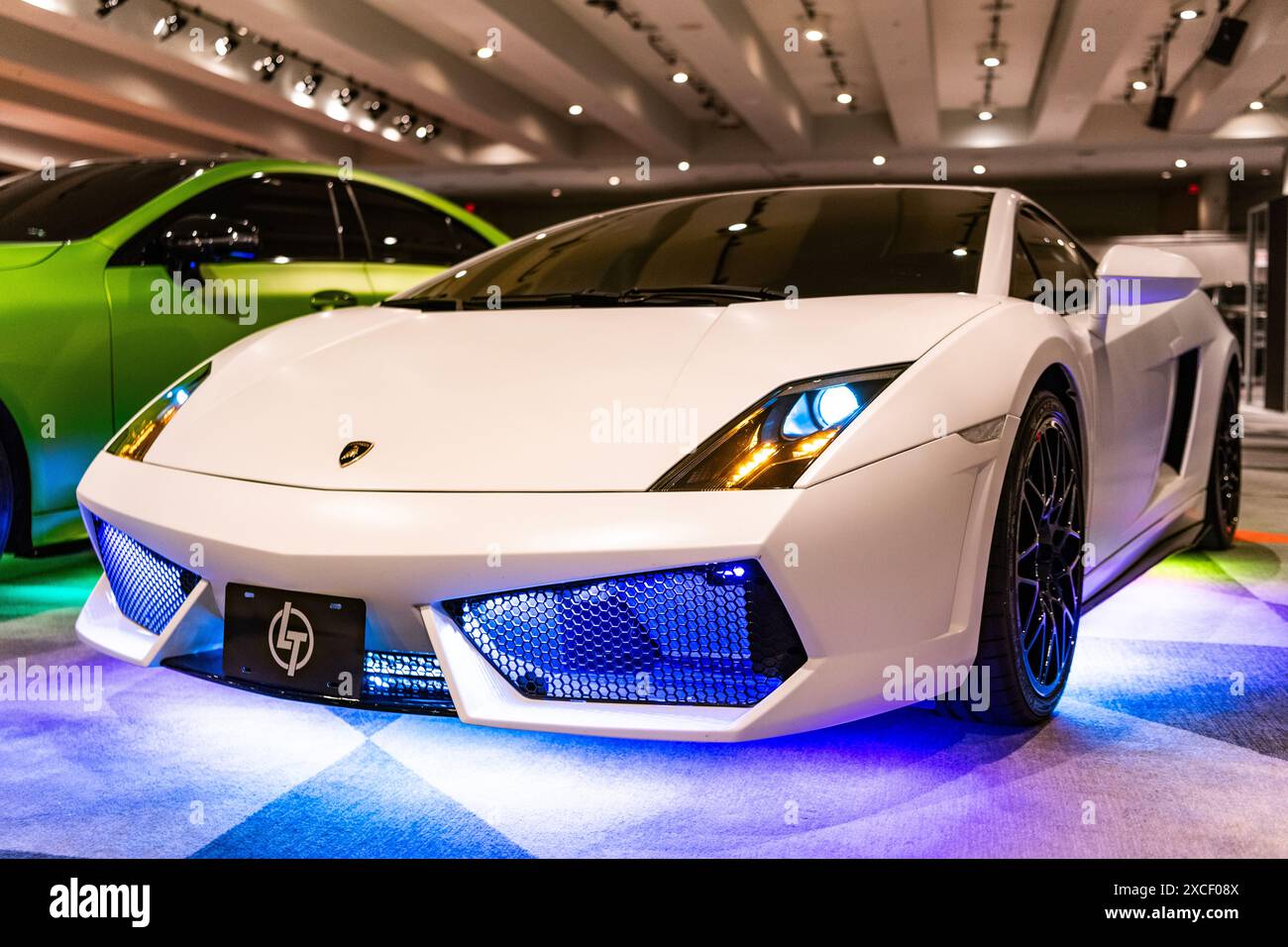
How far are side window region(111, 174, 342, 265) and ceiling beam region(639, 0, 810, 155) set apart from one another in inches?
244

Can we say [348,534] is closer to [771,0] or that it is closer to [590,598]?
[590,598]

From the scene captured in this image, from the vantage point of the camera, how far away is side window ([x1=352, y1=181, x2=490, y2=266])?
16.0ft

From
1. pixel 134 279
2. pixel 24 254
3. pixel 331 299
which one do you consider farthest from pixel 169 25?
pixel 24 254

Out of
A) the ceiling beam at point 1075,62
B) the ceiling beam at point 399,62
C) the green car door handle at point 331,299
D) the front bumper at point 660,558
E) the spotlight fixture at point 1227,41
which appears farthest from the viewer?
the ceiling beam at point 399,62

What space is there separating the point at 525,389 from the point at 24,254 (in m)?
2.05

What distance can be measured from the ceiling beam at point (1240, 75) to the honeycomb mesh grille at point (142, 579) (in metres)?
10.2

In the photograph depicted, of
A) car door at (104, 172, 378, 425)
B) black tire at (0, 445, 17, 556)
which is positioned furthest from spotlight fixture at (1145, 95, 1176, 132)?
black tire at (0, 445, 17, 556)

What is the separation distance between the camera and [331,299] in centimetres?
447

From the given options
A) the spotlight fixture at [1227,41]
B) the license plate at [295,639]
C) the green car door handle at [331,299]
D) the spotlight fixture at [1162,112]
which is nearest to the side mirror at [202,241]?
the green car door handle at [331,299]

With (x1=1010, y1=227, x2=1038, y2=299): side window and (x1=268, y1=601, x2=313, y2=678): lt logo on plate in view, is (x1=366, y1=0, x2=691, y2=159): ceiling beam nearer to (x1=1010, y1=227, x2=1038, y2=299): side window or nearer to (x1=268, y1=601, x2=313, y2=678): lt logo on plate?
(x1=1010, y1=227, x2=1038, y2=299): side window

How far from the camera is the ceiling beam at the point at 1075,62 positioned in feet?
33.3

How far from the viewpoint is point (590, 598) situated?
1.82 m

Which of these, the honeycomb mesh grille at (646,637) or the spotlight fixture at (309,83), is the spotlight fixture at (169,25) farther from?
the honeycomb mesh grille at (646,637)

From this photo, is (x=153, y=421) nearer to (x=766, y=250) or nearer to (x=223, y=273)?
(x=766, y=250)
